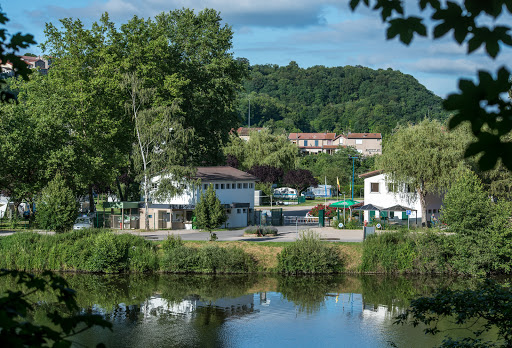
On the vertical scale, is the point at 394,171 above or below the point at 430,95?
below

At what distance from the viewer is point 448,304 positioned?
12.5 m

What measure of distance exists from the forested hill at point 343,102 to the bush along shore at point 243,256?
102023mm

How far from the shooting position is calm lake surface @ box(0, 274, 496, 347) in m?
20.3

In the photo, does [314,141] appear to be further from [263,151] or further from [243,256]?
[243,256]

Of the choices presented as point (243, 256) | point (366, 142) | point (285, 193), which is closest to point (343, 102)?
point (366, 142)

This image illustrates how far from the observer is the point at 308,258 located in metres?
31.8

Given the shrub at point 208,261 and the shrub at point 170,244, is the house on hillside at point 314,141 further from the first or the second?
the shrub at point 208,261

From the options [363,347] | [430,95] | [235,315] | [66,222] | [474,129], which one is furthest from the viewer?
[430,95]

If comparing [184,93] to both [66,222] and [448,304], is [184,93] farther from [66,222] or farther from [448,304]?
[448,304]

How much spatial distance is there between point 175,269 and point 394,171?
63.8 ft

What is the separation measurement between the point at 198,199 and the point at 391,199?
14.7 metres

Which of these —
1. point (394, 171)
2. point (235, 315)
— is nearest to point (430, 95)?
point (394, 171)

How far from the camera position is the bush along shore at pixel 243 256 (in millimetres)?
31703

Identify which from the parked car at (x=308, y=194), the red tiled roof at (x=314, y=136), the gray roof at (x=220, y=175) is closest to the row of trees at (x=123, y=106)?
the gray roof at (x=220, y=175)
